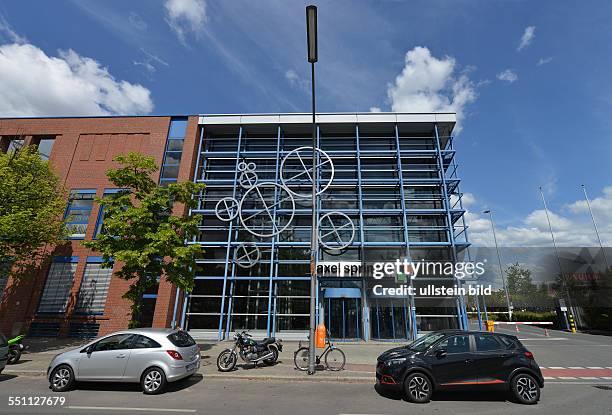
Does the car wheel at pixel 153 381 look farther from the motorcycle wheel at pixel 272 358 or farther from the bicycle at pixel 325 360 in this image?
the bicycle at pixel 325 360

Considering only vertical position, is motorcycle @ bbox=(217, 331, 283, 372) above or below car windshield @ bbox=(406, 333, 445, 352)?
below

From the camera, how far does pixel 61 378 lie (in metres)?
7.49

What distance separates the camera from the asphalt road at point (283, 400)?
20.2 feet

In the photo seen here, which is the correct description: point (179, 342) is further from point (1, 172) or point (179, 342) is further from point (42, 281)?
point (42, 281)

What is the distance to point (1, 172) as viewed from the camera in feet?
43.9

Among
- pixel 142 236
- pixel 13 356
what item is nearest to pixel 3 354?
pixel 13 356

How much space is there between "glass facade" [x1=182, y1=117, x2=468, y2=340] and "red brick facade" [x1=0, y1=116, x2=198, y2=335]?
1789mm

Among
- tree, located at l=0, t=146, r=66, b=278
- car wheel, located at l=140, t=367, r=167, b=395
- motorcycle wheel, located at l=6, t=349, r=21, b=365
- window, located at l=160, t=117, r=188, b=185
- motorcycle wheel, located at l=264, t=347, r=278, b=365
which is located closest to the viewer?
car wheel, located at l=140, t=367, r=167, b=395

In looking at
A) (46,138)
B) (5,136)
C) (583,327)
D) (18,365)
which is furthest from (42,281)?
(583,327)

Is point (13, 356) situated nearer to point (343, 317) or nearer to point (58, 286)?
point (58, 286)

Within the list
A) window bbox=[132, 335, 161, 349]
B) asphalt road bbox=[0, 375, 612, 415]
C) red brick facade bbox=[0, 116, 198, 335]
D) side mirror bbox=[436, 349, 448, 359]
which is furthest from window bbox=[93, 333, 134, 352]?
red brick facade bbox=[0, 116, 198, 335]

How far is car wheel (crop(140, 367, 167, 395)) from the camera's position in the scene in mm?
7290

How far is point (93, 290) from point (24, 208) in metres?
6.43

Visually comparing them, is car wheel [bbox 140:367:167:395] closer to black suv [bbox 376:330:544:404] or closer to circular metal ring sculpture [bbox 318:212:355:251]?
black suv [bbox 376:330:544:404]
